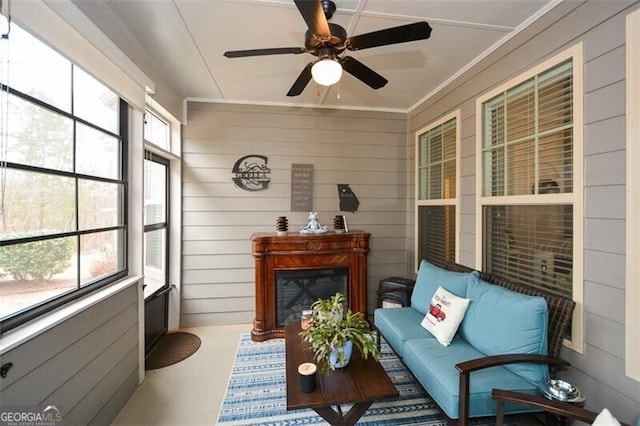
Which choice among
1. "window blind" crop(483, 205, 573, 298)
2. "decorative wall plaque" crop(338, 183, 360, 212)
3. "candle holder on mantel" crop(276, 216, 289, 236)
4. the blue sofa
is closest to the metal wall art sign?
"candle holder on mantel" crop(276, 216, 289, 236)

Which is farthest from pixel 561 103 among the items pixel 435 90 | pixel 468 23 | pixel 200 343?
pixel 200 343

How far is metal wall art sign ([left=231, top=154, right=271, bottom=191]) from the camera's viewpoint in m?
3.50

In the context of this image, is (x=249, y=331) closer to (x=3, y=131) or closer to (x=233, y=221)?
(x=233, y=221)

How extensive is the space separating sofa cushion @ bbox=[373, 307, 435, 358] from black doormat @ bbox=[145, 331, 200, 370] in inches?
79.0

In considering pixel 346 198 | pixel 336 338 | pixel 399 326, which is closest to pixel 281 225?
pixel 346 198

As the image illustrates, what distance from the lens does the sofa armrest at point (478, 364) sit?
1488mm

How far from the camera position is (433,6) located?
183 cm

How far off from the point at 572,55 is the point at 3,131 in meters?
3.13

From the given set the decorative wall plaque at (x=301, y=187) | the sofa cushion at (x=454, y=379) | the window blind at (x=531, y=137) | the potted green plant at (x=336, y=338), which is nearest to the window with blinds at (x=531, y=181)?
the window blind at (x=531, y=137)

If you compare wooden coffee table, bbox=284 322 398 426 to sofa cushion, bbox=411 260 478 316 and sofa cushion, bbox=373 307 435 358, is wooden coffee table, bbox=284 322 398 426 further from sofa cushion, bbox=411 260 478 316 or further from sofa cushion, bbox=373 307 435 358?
sofa cushion, bbox=411 260 478 316

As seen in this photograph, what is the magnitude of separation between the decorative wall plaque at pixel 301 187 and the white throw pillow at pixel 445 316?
1963 mm

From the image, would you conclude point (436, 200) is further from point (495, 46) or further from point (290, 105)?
point (290, 105)

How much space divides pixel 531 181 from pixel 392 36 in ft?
4.88

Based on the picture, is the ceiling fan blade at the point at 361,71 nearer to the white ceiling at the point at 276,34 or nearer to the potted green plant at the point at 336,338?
the white ceiling at the point at 276,34
